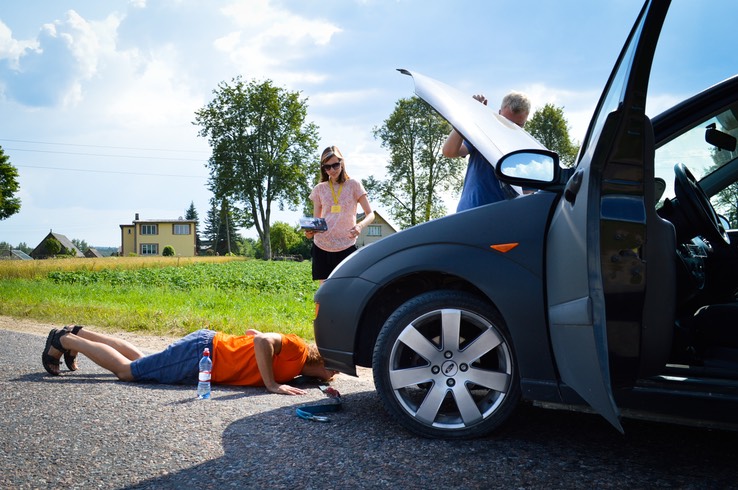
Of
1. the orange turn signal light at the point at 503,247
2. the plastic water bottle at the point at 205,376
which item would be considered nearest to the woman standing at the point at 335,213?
the plastic water bottle at the point at 205,376

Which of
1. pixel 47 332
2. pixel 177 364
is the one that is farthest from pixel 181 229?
pixel 177 364

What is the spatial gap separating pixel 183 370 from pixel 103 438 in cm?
160

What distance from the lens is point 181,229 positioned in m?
99.0

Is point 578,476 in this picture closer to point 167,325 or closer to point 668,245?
point 668,245

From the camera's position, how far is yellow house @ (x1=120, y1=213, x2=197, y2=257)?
321ft

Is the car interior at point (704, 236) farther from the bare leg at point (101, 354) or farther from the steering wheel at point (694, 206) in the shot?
the bare leg at point (101, 354)

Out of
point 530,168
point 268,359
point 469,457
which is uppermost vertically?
point 530,168

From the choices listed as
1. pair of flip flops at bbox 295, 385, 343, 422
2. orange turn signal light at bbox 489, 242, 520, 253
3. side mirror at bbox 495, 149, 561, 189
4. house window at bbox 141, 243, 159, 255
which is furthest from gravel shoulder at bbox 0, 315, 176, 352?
house window at bbox 141, 243, 159, 255

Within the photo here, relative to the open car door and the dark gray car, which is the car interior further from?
the open car door

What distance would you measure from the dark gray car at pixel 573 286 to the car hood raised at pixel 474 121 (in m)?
0.02

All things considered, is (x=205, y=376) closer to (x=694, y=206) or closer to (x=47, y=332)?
(x=694, y=206)

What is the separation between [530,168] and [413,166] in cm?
4477

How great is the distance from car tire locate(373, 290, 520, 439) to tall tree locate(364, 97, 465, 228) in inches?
1674

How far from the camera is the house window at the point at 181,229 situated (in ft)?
323
